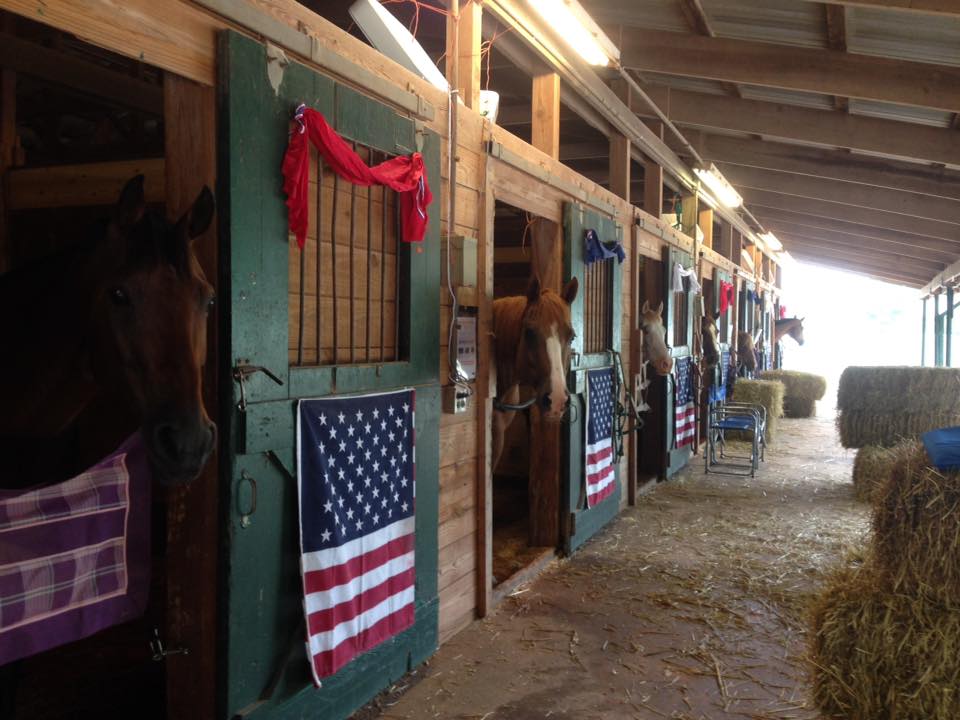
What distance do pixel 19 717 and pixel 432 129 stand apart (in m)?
2.74

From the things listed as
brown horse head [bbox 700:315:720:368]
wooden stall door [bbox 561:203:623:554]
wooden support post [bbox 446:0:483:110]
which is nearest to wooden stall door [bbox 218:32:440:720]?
wooden support post [bbox 446:0:483:110]

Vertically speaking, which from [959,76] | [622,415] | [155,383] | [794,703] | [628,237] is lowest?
[794,703]

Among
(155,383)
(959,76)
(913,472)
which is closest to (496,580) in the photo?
(913,472)

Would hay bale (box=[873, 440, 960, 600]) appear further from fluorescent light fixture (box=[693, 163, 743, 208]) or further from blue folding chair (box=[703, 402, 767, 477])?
fluorescent light fixture (box=[693, 163, 743, 208])

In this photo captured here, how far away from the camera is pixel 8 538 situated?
65.0 inches

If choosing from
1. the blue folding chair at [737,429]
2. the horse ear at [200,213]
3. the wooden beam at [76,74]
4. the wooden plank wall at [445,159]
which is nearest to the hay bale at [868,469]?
the blue folding chair at [737,429]

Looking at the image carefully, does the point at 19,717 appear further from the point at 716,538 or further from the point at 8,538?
the point at 716,538

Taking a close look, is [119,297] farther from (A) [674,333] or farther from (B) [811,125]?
(A) [674,333]

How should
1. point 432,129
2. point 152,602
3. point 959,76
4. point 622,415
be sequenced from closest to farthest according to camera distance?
1. point 432,129
2. point 152,602
3. point 959,76
4. point 622,415

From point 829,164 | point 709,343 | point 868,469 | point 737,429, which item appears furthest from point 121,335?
point 709,343

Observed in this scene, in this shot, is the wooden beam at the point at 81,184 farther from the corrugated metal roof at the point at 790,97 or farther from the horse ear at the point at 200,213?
the corrugated metal roof at the point at 790,97

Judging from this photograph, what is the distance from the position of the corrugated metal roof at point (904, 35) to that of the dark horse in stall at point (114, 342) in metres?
4.17

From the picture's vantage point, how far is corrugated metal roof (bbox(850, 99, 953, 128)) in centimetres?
566

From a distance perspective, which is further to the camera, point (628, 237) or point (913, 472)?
point (628, 237)
